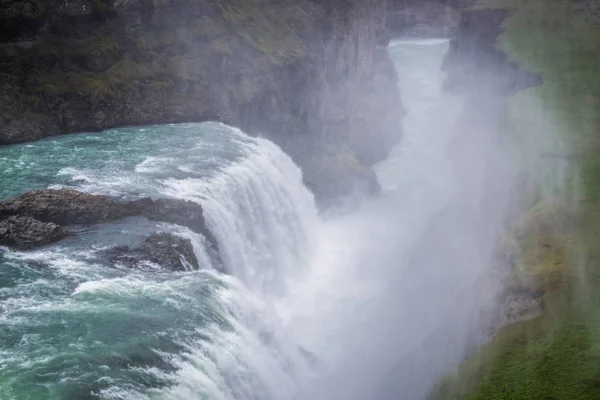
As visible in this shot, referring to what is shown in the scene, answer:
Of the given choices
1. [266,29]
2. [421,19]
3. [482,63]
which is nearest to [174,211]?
[266,29]

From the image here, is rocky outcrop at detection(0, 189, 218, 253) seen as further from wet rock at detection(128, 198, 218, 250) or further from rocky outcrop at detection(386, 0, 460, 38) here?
rocky outcrop at detection(386, 0, 460, 38)

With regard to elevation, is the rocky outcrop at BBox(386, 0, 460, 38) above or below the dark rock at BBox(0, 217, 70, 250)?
above

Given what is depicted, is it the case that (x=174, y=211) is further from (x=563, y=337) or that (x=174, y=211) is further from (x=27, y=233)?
(x=563, y=337)

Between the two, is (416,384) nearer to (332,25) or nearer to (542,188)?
(542,188)

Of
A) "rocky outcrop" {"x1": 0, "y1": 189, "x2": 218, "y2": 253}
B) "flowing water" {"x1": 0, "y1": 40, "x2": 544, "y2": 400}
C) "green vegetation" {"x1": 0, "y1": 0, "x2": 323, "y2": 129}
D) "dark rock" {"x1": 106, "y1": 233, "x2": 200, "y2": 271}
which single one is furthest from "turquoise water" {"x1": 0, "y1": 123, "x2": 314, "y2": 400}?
"green vegetation" {"x1": 0, "y1": 0, "x2": 323, "y2": 129}

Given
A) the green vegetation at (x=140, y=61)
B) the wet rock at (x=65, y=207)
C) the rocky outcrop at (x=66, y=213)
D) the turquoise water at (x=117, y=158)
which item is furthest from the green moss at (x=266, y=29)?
→ the wet rock at (x=65, y=207)
